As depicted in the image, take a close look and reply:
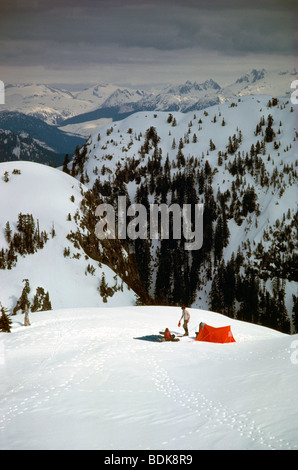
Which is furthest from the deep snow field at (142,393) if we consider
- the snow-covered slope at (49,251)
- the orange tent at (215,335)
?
the snow-covered slope at (49,251)

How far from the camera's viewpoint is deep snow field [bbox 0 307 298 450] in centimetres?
1294

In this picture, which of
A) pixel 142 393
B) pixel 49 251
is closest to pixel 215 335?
pixel 142 393

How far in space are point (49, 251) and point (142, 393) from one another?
89.1 metres

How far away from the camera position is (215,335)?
32.1m

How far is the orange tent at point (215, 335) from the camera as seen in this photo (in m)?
32.0

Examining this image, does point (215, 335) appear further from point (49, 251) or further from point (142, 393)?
point (49, 251)

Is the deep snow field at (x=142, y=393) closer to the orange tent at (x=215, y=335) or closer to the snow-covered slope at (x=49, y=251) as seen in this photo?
the orange tent at (x=215, y=335)

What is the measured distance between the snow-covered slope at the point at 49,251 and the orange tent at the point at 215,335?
63672 mm

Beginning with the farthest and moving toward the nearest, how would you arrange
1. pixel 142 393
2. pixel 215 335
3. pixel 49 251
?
pixel 49 251 → pixel 215 335 → pixel 142 393

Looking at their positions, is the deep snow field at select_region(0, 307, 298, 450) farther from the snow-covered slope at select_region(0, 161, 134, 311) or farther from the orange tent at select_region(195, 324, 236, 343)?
the snow-covered slope at select_region(0, 161, 134, 311)

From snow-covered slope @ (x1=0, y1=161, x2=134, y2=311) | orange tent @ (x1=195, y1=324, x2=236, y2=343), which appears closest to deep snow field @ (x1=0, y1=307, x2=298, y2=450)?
orange tent @ (x1=195, y1=324, x2=236, y2=343)

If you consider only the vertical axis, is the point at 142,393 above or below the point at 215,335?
above

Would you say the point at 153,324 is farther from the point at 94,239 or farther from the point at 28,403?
the point at 94,239

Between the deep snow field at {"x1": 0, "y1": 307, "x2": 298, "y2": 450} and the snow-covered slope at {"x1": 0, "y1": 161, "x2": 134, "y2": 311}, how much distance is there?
6341cm
